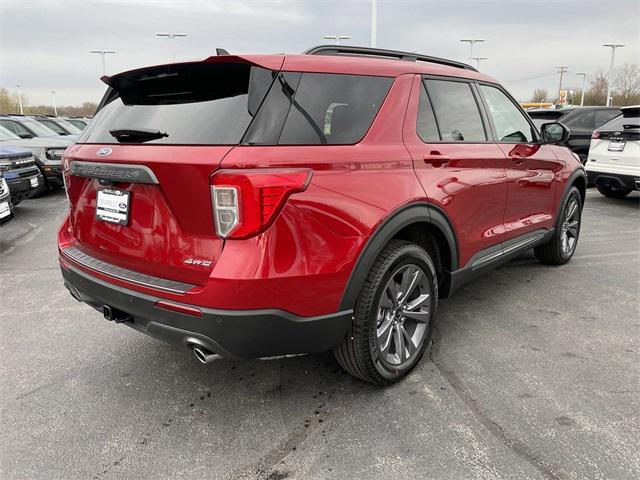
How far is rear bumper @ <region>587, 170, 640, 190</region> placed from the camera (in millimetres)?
7586

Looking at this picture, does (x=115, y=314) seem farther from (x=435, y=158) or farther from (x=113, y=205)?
(x=435, y=158)

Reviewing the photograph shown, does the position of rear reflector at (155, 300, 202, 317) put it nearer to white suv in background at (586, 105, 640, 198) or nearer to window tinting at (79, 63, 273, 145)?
window tinting at (79, 63, 273, 145)

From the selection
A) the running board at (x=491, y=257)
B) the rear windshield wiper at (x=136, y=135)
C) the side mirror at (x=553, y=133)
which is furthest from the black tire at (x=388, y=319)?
the side mirror at (x=553, y=133)

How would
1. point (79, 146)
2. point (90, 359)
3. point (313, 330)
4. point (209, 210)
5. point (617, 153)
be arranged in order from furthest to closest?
point (617, 153)
point (90, 359)
point (79, 146)
point (313, 330)
point (209, 210)

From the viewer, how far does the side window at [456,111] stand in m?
2.92

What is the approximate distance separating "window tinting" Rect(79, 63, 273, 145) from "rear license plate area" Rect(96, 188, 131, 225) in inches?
10.5

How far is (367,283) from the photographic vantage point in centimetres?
236

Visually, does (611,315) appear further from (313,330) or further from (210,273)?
(210,273)

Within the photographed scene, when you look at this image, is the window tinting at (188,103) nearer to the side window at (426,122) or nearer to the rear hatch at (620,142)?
the side window at (426,122)

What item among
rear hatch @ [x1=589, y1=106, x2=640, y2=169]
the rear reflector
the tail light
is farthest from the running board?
rear hatch @ [x1=589, y1=106, x2=640, y2=169]

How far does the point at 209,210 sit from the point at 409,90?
1417 mm

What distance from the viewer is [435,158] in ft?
8.96

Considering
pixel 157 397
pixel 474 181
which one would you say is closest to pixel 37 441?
pixel 157 397

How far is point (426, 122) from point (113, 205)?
1778mm
